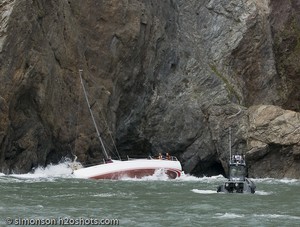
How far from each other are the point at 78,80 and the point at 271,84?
2485 cm

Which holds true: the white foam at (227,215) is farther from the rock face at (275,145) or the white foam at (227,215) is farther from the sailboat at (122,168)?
the rock face at (275,145)

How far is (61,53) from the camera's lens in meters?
61.5

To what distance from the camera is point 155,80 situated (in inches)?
2790

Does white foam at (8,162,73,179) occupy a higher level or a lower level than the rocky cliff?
lower

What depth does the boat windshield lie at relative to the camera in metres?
44.8

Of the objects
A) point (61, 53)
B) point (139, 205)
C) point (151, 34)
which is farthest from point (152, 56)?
point (139, 205)

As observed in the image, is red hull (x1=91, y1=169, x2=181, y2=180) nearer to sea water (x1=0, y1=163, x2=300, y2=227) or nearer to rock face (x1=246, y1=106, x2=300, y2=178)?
sea water (x1=0, y1=163, x2=300, y2=227)

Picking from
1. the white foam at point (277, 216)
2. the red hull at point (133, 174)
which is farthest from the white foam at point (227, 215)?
the red hull at point (133, 174)

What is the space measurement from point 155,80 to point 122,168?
49.4 feet

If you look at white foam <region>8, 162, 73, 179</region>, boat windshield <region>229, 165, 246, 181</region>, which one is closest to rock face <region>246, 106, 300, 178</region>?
white foam <region>8, 162, 73, 179</region>

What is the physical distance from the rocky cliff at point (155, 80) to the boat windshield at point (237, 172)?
65.2ft

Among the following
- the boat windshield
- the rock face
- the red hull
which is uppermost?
the rock face

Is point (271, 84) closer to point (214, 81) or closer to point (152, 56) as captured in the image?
point (214, 81)

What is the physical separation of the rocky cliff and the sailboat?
3037 mm
